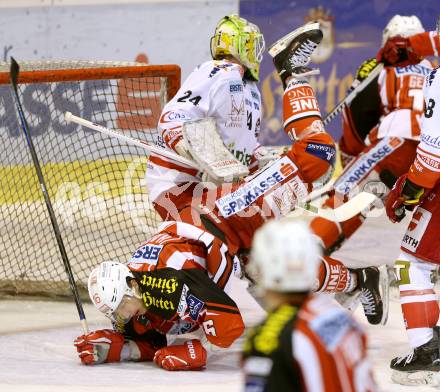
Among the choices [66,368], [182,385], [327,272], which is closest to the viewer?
[182,385]

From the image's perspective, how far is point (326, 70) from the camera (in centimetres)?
764

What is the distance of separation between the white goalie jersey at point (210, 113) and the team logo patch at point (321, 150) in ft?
1.42

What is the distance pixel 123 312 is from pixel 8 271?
1688mm

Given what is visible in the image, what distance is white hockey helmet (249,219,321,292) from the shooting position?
1966 millimetres

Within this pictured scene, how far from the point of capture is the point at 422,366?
3707 millimetres

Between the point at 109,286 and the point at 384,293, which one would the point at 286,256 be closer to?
the point at 109,286

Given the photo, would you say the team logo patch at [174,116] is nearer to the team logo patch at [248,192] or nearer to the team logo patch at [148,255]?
the team logo patch at [248,192]

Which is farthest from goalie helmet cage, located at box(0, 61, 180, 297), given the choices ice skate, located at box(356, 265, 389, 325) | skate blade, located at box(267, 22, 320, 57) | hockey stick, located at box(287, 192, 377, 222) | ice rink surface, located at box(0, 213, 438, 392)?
ice skate, located at box(356, 265, 389, 325)

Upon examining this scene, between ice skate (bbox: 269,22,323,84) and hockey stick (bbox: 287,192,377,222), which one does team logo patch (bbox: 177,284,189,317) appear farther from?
hockey stick (bbox: 287,192,377,222)

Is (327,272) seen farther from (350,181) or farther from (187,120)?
(350,181)

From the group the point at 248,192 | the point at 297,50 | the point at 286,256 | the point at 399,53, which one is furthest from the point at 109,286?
the point at 399,53

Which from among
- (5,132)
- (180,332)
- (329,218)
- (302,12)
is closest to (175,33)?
(302,12)

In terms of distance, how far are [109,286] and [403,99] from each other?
2624 mm

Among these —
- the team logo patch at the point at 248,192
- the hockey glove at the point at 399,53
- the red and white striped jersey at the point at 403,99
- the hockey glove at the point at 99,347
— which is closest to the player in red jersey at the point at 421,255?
the team logo patch at the point at 248,192
